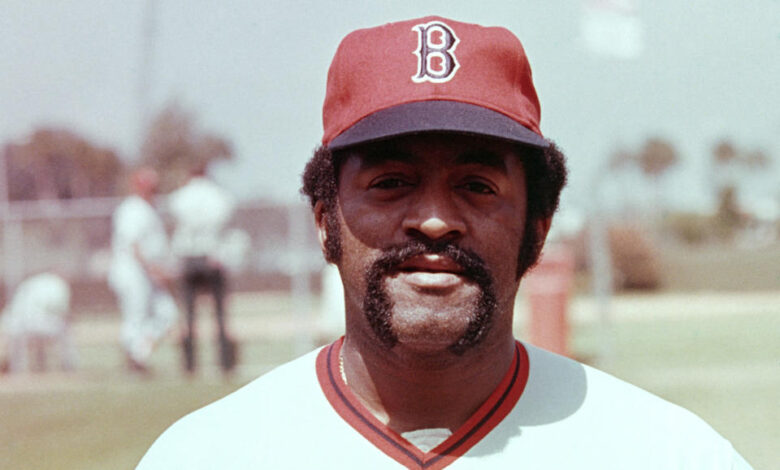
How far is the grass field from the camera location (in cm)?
552

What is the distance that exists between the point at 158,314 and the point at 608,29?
566 cm

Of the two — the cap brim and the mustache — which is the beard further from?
the cap brim

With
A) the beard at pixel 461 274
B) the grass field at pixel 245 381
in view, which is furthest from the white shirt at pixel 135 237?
the beard at pixel 461 274

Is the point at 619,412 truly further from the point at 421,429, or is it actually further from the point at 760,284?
the point at 760,284

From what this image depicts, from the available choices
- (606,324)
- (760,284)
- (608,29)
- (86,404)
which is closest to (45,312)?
(86,404)

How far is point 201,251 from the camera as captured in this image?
804 centimetres

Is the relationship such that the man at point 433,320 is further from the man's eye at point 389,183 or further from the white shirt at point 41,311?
the white shirt at point 41,311

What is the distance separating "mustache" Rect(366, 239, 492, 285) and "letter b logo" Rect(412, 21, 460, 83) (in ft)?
1.19

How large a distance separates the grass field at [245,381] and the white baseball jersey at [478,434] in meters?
3.46

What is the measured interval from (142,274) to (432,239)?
7.92 m

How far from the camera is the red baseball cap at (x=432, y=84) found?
5.76 ft

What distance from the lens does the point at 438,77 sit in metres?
1.80

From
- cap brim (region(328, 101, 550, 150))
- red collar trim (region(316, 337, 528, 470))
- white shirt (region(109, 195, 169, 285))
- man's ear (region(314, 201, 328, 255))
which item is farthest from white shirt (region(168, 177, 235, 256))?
cap brim (region(328, 101, 550, 150))

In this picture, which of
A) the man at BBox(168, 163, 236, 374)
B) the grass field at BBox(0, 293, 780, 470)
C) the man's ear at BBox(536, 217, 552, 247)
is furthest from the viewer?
the man at BBox(168, 163, 236, 374)
